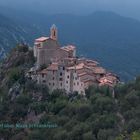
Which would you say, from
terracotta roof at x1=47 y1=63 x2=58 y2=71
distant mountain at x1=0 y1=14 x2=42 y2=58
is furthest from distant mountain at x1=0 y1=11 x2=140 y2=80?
terracotta roof at x1=47 y1=63 x2=58 y2=71

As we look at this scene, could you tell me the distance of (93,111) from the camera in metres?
37.3

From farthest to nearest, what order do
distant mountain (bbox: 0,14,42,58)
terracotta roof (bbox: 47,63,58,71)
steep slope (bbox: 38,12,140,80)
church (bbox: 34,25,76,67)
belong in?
distant mountain (bbox: 0,14,42,58) → steep slope (bbox: 38,12,140,80) → church (bbox: 34,25,76,67) → terracotta roof (bbox: 47,63,58,71)

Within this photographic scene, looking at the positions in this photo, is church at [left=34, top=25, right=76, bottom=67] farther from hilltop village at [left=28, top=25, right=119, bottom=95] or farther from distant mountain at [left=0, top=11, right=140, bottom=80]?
distant mountain at [left=0, top=11, right=140, bottom=80]

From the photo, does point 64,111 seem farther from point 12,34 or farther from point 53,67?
point 12,34

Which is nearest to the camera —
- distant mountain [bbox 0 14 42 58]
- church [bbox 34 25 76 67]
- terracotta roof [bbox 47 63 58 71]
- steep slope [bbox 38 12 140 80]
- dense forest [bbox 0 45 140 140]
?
dense forest [bbox 0 45 140 140]

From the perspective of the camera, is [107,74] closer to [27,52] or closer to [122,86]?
[122,86]

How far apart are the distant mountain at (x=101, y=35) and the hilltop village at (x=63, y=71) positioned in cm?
4134

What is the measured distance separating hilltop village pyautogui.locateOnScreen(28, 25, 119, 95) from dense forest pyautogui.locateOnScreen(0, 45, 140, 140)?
526mm

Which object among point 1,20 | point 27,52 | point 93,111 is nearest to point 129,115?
point 93,111

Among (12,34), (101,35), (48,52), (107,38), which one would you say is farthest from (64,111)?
(101,35)

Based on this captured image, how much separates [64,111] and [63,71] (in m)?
3.59

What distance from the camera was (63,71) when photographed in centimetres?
4094

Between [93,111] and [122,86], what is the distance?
9.48 feet

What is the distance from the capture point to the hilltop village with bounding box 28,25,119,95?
4012cm
